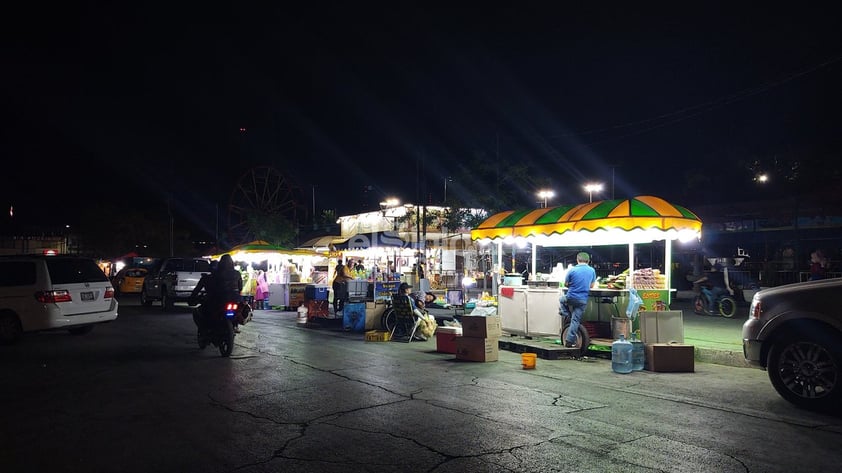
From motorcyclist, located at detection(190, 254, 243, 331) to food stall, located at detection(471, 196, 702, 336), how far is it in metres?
5.93

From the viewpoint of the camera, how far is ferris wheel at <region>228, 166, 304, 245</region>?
147 feet

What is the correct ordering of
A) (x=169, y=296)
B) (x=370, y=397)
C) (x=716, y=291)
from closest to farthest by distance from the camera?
(x=370, y=397)
(x=716, y=291)
(x=169, y=296)

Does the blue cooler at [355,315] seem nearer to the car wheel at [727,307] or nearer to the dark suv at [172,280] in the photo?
the dark suv at [172,280]

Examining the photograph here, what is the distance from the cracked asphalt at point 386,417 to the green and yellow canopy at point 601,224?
3096 mm

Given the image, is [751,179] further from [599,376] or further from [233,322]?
[233,322]

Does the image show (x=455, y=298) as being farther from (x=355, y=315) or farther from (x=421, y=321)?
(x=421, y=321)

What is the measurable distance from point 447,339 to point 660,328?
378 cm

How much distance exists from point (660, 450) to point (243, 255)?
20302 mm

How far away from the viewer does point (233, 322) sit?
10.7m

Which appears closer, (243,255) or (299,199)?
(243,255)

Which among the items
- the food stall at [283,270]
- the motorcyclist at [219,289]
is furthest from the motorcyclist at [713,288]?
the motorcyclist at [219,289]

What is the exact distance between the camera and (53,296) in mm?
11961

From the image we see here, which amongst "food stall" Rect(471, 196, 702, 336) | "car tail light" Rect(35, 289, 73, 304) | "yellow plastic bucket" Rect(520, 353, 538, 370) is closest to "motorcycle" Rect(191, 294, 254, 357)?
"car tail light" Rect(35, 289, 73, 304)

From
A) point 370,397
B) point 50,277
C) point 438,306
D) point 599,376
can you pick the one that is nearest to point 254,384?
point 370,397
